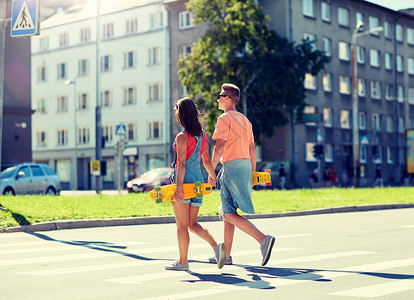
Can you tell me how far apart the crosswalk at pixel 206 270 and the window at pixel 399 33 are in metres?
55.2

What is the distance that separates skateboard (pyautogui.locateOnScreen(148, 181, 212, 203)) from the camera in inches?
298

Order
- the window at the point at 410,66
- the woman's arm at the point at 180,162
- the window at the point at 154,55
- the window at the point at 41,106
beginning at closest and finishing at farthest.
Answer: the woman's arm at the point at 180,162
the window at the point at 154,55
the window at the point at 410,66
the window at the point at 41,106

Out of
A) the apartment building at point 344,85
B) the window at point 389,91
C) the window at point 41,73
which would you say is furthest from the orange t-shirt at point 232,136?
the window at point 41,73

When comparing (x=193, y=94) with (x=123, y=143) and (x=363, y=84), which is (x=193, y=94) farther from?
(x=363, y=84)

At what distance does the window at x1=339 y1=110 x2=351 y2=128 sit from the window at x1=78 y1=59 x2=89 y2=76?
856 inches

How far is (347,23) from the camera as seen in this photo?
56.8m

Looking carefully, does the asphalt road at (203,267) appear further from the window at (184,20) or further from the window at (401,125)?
the window at (401,125)

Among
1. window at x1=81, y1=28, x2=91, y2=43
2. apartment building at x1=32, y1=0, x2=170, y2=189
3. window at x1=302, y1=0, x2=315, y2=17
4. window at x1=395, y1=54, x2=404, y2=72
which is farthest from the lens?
window at x1=81, y1=28, x2=91, y2=43

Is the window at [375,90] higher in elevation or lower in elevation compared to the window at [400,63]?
lower

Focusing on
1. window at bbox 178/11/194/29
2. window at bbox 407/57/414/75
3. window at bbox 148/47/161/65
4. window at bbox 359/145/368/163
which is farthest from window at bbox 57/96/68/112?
window at bbox 407/57/414/75

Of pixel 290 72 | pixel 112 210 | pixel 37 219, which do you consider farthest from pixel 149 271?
pixel 290 72

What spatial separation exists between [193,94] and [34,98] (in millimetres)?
26708

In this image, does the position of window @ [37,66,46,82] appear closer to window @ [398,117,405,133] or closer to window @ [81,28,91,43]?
window @ [81,28,91,43]

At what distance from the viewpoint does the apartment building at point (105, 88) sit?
190ft
